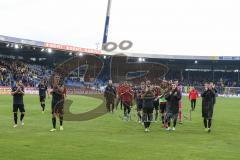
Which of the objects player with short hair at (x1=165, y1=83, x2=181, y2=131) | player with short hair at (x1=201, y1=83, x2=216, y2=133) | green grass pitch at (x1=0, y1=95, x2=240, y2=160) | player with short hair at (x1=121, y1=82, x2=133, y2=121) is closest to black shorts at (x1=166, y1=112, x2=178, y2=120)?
player with short hair at (x1=165, y1=83, x2=181, y2=131)

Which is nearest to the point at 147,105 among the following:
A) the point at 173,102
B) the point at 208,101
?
the point at 173,102

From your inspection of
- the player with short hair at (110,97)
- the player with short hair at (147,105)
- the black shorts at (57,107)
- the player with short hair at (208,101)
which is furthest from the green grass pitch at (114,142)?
the player with short hair at (110,97)

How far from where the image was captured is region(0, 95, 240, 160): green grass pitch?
12.5 m

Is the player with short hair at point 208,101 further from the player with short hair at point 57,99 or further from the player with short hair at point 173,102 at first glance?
the player with short hair at point 57,99

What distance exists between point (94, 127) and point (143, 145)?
5.75m

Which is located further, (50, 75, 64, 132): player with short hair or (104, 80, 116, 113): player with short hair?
(104, 80, 116, 113): player with short hair

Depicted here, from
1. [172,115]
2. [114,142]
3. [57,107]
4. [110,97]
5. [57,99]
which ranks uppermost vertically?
[57,99]

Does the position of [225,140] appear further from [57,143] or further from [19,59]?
[19,59]

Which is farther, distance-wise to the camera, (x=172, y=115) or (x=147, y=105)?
(x=172, y=115)

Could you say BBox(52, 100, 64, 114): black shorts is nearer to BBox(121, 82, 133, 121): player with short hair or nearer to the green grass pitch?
the green grass pitch

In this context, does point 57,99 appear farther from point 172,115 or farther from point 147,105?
point 172,115

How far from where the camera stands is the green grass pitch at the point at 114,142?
491 inches

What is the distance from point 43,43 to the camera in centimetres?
6059

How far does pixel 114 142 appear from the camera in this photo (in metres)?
15.1
